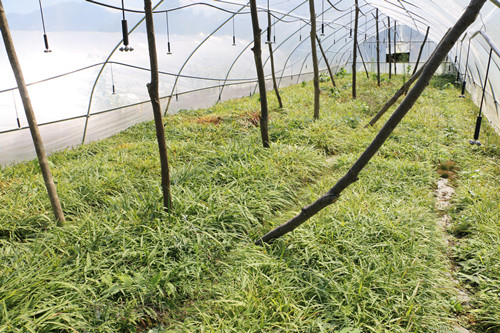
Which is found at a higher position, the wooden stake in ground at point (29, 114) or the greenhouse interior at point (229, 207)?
the wooden stake in ground at point (29, 114)

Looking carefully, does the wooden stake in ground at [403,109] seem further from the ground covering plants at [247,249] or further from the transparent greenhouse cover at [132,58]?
the transparent greenhouse cover at [132,58]

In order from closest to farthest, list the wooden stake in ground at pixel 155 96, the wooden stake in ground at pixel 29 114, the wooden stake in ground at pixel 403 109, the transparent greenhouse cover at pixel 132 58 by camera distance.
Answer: the wooden stake in ground at pixel 403 109 → the wooden stake in ground at pixel 29 114 → the wooden stake in ground at pixel 155 96 → the transparent greenhouse cover at pixel 132 58

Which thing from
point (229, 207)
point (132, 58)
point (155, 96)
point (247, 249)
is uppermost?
point (132, 58)

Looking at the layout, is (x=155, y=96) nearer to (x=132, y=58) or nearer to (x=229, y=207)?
(x=229, y=207)

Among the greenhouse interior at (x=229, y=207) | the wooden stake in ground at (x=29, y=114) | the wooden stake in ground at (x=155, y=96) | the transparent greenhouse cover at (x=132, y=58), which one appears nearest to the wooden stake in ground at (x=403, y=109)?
the greenhouse interior at (x=229, y=207)

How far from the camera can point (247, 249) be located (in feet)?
8.71

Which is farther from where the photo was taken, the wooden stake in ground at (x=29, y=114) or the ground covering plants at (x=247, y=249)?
the wooden stake in ground at (x=29, y=114)

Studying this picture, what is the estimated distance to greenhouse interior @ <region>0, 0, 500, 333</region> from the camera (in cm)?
204

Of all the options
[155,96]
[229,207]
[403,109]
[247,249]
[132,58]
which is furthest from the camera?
[132,58]

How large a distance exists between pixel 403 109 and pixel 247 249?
1550mm

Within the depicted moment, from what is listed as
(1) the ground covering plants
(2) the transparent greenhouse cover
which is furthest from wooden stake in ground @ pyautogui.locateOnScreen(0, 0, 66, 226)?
(2) the transparent greenhouse cover

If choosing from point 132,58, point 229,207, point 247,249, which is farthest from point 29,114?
point 132,58

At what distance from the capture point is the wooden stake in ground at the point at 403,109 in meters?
1.62

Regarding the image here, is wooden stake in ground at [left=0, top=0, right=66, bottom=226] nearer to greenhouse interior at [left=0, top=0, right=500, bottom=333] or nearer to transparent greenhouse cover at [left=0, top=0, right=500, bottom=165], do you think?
greenhouse interior at [left=0, top=0, right=500, bottom=333]
